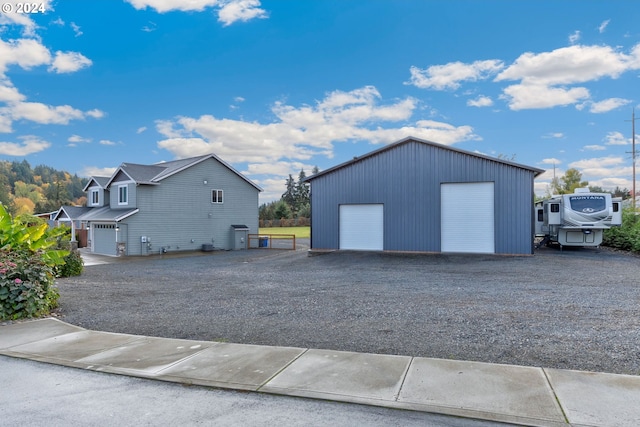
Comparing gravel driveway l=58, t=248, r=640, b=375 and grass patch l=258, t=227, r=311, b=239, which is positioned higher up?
grass patch l=258, t=227, r=311, b=239

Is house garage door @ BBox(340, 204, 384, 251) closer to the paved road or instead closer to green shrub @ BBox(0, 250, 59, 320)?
green shrub @ BBox(0, 250, 59, 320)

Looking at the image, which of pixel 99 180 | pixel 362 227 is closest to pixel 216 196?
pixel 99 180

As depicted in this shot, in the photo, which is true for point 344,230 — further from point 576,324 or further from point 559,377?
point 559,377

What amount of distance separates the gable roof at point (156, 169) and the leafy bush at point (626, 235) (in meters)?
Answer: 23.6

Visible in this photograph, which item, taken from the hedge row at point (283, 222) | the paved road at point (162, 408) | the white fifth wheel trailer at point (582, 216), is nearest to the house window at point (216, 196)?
the white fifth wheel trailer at point (582, 216)

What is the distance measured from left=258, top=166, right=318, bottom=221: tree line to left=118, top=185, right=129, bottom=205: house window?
2974 cm

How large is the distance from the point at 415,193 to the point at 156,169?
1809cm

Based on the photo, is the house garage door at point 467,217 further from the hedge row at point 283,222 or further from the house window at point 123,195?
the hedge row at point 283,222

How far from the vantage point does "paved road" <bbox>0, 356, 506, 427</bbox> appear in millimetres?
3147

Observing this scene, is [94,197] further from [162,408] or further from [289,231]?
[162,408]

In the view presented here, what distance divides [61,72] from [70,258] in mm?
14514

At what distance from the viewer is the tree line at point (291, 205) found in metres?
58.6

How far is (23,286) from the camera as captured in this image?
6.98m

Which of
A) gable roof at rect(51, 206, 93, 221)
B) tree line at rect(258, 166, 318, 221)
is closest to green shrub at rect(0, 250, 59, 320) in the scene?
gable roof at rect(51, 206, 93, 221)
